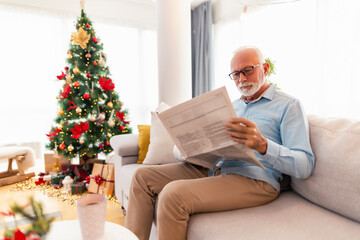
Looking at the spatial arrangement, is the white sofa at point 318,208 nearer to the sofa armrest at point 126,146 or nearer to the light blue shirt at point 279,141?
the light blue shirt at point 279,141

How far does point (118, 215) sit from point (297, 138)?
1538 mm

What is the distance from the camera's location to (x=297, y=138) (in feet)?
3.46

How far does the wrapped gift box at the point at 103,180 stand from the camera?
2.32 meters

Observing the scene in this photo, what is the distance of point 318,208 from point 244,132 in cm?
50

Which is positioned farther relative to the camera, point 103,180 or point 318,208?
point 103,180

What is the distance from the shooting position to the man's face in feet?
4.09

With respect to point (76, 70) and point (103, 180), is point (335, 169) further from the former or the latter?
point (76, 70)

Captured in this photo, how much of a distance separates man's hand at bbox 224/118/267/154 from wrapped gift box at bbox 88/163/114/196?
167 cm

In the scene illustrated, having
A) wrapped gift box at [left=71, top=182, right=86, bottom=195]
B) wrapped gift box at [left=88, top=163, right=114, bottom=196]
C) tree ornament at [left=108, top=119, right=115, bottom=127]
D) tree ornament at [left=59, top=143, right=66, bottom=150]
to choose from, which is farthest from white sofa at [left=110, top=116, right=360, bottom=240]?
tree ornament at [left=59, top=143, right=66, bottom=150]

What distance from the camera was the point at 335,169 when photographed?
980mm

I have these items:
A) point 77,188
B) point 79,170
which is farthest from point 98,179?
point 79,170

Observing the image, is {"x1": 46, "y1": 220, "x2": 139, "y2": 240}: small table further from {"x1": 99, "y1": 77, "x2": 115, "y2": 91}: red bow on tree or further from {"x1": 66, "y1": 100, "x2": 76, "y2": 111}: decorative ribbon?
{"x1": 99, "y1": 77, "x2": 115, "y2": 91}: red bow on tree

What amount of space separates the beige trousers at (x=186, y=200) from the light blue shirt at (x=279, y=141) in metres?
0.06

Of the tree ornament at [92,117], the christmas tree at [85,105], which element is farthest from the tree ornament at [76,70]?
the tree ornament at [92,117]
